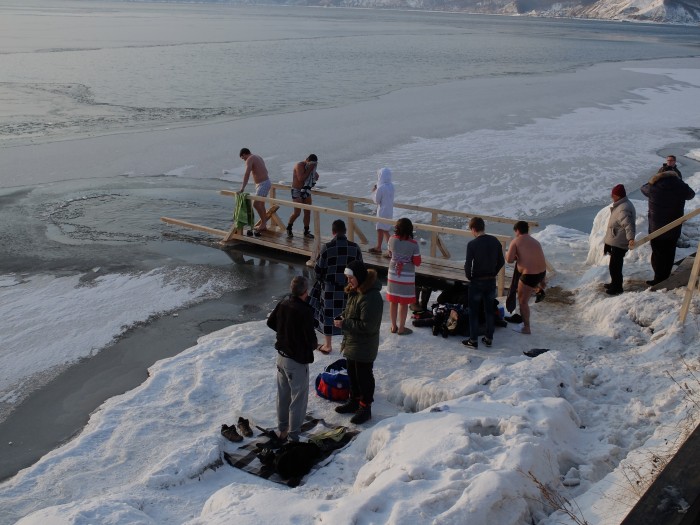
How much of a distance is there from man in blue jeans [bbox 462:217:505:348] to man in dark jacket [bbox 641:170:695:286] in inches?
93.1

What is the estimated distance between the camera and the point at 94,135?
21312 mm

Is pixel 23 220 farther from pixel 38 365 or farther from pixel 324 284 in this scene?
pixel 324 284

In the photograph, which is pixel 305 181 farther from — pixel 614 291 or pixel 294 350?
pixel 294 350

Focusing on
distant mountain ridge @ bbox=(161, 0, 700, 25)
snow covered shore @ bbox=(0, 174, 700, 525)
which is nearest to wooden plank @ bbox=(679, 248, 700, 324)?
snow covered shore @ bbox=(0, 174, 700, 525)

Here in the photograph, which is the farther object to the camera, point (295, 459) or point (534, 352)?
point (534, 352)

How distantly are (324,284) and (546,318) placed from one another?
281cm


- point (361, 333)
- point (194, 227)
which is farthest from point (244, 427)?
point (194, 227)

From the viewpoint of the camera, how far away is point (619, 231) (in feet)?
28.2

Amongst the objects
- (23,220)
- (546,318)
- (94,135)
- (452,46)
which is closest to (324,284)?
(546,318)

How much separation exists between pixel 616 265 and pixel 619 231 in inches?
16.3

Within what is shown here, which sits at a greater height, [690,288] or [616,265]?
[690,288]

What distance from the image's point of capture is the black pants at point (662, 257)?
28.7 feet

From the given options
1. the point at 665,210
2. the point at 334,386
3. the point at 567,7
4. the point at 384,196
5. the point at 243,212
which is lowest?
the point at 334,386

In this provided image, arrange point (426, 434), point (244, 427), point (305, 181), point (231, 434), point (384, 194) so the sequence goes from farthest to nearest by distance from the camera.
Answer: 1. point (305, 181)
2. point (384, 194)
3. point (244, 427)
4. point (231, 434)
5. point (426, 434)
